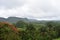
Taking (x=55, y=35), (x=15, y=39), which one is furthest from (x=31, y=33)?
(x=55, y=35)

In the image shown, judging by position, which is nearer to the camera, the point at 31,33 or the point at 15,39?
the point at 15,39

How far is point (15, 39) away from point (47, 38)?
2039cm

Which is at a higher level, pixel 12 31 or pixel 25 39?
pixel 12 31

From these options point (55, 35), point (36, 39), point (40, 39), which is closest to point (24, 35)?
point (36, 39)

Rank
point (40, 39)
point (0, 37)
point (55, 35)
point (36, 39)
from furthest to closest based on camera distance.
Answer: point (55, 35)
point (40, 39)
point (36, 39)
point (0, 37)

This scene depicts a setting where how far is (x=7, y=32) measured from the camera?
3359 centimetres

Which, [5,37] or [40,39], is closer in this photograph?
[5,37]

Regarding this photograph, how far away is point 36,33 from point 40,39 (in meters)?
3.29

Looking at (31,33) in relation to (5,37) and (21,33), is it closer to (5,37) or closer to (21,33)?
(21,33)

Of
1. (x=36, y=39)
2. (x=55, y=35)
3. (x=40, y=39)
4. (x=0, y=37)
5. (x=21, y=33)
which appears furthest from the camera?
(x=55, y=35)

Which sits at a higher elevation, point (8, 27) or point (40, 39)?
point (8, 27)

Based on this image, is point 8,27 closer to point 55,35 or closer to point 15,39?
point 15,39

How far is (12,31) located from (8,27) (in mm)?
1131

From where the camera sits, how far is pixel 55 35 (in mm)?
71062
